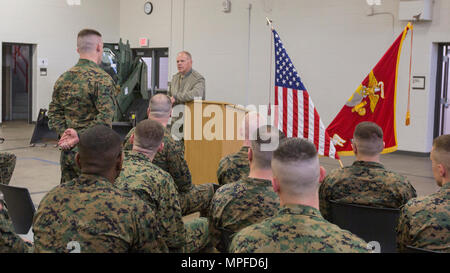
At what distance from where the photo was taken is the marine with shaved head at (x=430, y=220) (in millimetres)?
2363

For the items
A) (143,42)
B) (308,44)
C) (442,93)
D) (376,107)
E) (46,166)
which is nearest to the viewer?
(376,107)

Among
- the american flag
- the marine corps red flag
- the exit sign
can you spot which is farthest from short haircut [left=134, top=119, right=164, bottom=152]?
the exit sign

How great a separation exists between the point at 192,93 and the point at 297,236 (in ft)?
15.7

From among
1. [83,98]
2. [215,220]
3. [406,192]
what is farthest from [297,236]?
[83,98]

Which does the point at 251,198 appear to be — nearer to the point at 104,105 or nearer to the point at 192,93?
the point at 104,105

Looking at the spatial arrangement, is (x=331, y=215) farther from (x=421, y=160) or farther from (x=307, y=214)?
(x=421, y=160)

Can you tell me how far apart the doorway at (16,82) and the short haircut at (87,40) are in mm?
11717

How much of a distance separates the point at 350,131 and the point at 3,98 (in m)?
13.0

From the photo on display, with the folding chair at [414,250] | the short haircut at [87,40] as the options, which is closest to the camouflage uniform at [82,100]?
the short haircut at [87,40]

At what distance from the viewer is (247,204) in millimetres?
2656

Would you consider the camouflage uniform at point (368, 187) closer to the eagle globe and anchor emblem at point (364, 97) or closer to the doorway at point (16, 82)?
the eagle globe and anchor emblem at point (364, 97)

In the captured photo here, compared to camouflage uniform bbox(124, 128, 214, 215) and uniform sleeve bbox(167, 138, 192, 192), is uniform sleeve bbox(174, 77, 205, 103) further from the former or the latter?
uniform sleeve bbox(167, 138, 192, 192)

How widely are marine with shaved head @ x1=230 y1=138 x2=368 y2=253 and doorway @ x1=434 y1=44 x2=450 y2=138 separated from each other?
8.80 meters

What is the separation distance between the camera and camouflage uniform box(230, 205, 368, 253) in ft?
5.61
